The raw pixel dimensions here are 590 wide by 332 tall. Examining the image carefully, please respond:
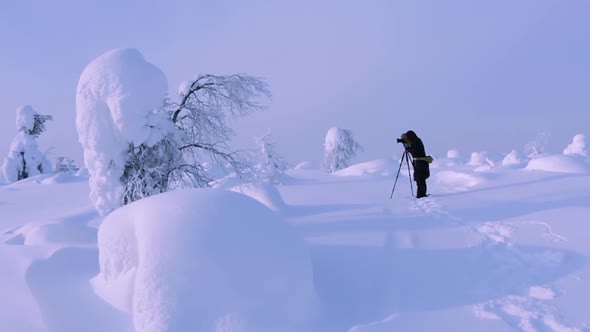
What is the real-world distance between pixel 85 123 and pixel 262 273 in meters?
6.49

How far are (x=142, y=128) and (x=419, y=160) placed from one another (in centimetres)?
765

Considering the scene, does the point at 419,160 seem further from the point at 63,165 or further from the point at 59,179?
the point at 63,165

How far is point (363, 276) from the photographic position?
15.0ft

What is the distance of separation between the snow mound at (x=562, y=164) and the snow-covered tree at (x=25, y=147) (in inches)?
1445

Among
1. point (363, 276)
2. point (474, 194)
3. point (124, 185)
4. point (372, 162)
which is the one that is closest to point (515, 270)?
point (363, 276)

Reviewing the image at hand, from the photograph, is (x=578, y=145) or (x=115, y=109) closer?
(x=115, y=109)

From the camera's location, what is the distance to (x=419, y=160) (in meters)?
10.2

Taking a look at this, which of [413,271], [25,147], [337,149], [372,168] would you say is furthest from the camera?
[337,149]

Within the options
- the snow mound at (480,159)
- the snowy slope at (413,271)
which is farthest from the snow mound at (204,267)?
the snow mound at (480,159)

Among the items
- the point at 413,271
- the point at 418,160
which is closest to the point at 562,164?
the point at 418,160

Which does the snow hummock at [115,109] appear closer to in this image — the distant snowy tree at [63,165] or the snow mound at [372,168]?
the snow mound at [372,168]

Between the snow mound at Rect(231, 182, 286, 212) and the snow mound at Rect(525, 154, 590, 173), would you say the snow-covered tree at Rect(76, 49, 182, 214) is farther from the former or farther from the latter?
the snow mound at Rect(525, 154, 590, 173)

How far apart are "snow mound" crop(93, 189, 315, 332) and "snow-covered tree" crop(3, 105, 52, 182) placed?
32.5 meters

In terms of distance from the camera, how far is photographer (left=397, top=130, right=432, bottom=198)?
10195mm
